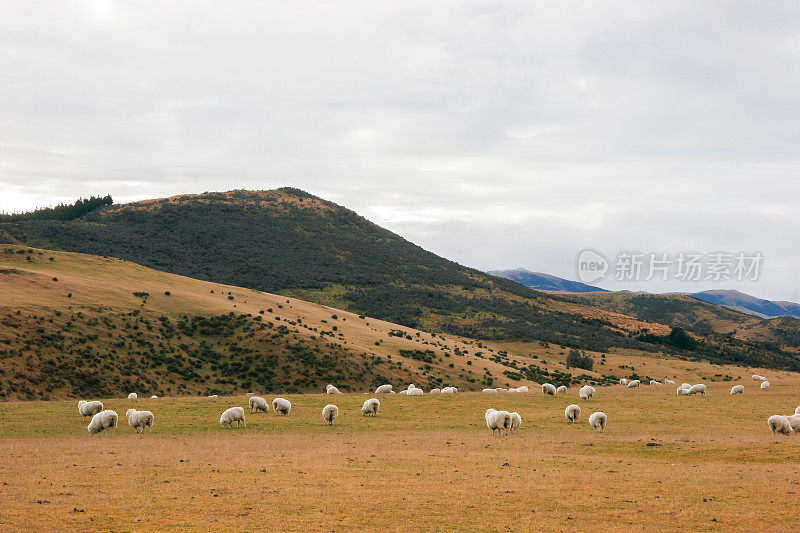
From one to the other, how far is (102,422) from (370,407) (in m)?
12.8

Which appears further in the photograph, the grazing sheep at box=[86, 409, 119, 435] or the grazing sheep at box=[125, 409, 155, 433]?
the grazing sheep at box=[125, 409, 155, 433]

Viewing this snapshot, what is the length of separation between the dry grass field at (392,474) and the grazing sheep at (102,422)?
0.58m

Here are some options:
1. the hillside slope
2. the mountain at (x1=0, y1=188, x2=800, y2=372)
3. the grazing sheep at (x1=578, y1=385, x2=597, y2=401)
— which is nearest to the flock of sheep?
the grazing sheep at (x1=578, y1=385, x2=597, y2=401)

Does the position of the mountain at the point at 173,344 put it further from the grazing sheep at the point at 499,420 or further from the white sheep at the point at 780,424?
the white sheep at the point at 780,424

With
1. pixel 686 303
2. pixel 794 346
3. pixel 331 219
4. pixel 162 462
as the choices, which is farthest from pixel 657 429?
pixel 686 303

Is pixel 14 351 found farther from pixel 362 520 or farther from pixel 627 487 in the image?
pixel 627 487

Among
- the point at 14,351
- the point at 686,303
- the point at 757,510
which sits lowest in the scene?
the point at 14,351

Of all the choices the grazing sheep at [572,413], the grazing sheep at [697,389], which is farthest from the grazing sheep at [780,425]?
the grazing sheep at [697,389]

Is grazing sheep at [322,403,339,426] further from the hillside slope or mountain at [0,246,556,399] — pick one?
the hillside slope

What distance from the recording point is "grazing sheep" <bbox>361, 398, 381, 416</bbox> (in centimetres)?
3159

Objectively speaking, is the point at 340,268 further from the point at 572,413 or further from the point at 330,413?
the point at 572,413

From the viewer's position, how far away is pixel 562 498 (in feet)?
48.4

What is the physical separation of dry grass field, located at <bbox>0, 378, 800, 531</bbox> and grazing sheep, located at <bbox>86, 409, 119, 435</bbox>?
0.58m

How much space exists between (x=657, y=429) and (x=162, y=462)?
71.8ft
